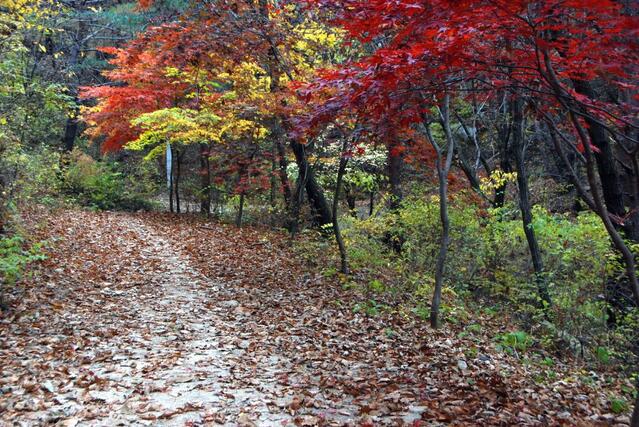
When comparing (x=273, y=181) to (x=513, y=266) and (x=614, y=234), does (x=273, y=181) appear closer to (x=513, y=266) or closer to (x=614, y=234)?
(x=513, y=266)

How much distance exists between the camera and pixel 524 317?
7.33m

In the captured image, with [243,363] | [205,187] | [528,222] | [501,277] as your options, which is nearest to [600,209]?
[243,363]

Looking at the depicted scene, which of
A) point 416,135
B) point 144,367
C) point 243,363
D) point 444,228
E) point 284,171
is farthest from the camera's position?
point 284,171

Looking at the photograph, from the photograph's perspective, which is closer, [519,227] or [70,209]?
[519,227]

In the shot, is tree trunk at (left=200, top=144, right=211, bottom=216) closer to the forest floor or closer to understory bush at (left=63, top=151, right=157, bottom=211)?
understory bush at (left=63, top=151, right=157, bottom=211)

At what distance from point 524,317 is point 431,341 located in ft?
7.93

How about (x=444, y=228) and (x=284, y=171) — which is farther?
(x=284, y=171)

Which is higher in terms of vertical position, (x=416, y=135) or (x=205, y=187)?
(x=416, y=135)

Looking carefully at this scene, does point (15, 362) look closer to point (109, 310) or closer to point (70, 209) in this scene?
point (109, 310)

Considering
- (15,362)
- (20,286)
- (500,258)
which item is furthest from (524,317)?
(20,286)

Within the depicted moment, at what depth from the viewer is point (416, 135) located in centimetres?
1077

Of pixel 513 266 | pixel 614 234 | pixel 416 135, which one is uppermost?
pixel 416 135

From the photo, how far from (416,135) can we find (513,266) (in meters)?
3.74

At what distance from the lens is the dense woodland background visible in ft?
11.7
